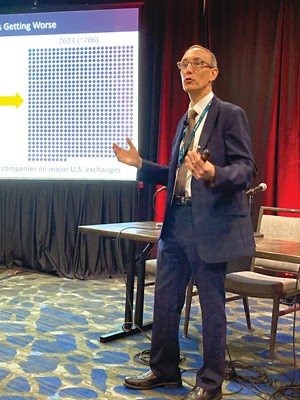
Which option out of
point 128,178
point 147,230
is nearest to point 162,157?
point 128,178

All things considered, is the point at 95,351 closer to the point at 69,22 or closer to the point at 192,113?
the point at 192,113

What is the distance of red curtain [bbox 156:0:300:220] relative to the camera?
425 centimetres

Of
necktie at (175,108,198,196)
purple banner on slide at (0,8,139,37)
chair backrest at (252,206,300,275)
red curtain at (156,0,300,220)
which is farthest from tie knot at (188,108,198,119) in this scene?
purple banner on slide at (0,8,139,37)

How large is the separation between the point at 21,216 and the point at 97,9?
7.11ft

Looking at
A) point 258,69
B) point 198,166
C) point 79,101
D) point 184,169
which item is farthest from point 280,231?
point 79,101

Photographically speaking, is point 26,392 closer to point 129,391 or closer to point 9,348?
point 129,391

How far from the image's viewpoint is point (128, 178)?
455 centimetres

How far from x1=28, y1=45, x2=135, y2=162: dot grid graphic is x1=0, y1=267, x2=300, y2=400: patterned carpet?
1.40 m

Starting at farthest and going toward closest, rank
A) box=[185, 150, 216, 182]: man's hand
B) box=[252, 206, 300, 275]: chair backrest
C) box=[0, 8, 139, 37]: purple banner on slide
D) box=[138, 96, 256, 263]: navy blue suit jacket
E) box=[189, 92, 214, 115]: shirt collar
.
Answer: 1. box=[0, 8, 139, 37]: purple banner on slide
2. box=[252, 206, 300, 275]: chair backrest
3. box=[189, 92, 214, 115]: shirt collar
4. box=[138, 96, 256, 263]: navy blue suit jacket
5. box=[185, 150, 216, 182]: man's hand

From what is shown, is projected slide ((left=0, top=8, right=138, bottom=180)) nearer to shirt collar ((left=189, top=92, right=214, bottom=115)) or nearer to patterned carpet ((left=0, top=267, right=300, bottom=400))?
patterned carpet ((left=0, top=267, right=300, bottom=400))

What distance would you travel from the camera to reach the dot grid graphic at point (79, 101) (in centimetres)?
457

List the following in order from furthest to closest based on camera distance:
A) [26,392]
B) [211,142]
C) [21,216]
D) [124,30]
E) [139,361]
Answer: [21,216], [124,30], [139,361], [26,392], [211,142]

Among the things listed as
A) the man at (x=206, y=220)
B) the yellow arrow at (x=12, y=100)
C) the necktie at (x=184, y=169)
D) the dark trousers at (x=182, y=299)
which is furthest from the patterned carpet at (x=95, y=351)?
the yellow arrow at (x=12, y=100)

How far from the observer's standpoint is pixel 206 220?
1.87m
